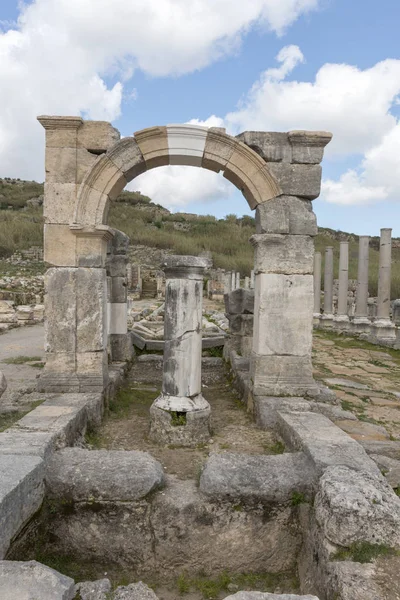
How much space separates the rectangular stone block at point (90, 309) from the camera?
5293 mm

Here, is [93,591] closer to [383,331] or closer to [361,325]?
[383,331]

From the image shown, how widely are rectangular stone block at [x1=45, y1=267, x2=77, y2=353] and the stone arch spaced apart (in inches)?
27.0

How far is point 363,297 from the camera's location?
14586 millimetres

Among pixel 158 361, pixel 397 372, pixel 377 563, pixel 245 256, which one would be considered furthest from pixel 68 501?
pixel 245 256

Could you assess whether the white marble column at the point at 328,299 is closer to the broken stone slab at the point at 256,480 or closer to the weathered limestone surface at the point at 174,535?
the broken stone slab at the point at 256,480

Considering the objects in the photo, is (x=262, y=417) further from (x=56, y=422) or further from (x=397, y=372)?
(x=397, y=372)

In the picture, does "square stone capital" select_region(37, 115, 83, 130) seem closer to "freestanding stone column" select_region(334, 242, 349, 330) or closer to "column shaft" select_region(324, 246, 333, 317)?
"freestanding stone column" select_region(334, 242, 349, 330)

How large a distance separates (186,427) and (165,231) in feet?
129

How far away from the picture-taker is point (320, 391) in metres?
5.39

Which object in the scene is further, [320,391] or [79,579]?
[320,391]

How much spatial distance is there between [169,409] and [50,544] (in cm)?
176

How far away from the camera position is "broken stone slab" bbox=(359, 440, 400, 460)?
13.1ft

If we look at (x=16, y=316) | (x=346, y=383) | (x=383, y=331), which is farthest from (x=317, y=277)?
(x=16, y=316)

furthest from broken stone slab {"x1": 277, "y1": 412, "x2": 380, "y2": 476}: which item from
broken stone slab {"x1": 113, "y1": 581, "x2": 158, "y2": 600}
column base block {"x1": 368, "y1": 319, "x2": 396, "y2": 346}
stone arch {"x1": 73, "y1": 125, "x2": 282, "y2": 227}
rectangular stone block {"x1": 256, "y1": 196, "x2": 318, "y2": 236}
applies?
column base block {"x1": 368, "y1": 319, "x2": 396, "y2": 346}
